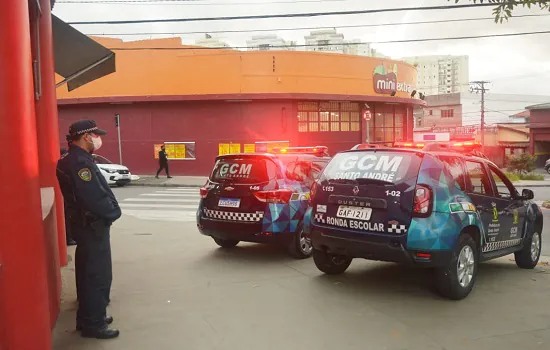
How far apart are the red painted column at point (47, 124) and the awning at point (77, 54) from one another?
115 cm

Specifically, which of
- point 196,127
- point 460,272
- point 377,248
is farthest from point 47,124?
point 196,127

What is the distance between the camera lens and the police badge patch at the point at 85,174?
416 centimetres

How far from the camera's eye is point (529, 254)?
701 cm

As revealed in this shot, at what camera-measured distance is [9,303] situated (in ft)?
10.5

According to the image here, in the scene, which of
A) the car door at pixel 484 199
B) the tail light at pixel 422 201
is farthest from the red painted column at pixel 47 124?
the car door at pixel 484 199

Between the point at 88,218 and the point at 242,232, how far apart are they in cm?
321

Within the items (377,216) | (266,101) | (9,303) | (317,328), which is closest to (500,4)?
(377,216)

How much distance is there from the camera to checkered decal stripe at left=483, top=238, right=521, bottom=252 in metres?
6.00

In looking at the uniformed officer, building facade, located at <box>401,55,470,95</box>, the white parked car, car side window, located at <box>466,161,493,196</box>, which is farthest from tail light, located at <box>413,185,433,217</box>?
building facade, located at <box>401,55,470,95</box>

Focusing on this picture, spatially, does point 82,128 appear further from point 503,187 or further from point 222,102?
point 222,102

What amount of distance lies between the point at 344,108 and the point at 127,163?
12.5 m

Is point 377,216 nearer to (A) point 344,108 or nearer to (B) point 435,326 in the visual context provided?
(B) point 435,326

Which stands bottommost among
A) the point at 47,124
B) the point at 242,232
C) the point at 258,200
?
the point at 242,232

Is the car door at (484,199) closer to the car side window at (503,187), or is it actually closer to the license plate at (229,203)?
the car side window at (503,187)
